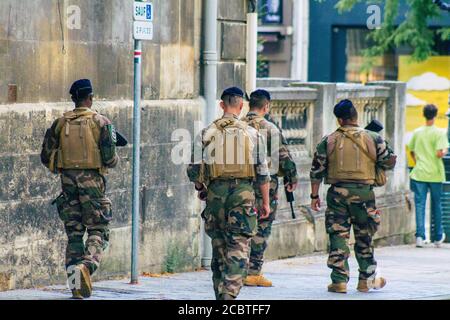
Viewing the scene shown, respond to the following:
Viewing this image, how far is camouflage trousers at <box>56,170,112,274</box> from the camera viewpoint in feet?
40.2

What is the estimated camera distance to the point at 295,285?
14.3 m

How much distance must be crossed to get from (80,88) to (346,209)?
9.64 ft

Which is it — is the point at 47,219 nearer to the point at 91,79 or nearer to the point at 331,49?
the point at 91,79

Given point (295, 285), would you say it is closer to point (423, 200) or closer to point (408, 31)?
point (423, 200)

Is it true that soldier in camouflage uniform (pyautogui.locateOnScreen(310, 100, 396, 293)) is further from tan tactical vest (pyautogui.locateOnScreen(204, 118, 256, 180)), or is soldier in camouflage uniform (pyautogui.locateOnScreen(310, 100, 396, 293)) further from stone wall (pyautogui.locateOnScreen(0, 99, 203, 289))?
stone wall (pyautogui.locateOnScreen(0, 99, 203, 289))

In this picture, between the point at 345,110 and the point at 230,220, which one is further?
the point at 345,110

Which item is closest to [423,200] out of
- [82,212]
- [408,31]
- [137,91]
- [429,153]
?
[429,153]

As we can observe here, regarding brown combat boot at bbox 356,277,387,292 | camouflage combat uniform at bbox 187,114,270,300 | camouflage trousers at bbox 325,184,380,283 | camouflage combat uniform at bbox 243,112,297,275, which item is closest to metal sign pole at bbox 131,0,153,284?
camouflage combat uniform at bbox 243,112,297,275

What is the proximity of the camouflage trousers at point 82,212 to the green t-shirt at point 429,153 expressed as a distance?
7.91 m

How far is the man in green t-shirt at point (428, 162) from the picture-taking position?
19.3 metres

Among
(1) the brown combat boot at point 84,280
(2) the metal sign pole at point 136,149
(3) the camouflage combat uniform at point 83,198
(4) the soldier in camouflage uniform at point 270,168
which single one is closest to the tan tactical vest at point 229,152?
(3) the camouflage combat uniform at point 83,198

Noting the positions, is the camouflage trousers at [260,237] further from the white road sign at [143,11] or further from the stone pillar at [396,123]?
the stone pillar at [396,123]

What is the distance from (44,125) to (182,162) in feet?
8.18

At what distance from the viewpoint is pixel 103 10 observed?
1390cm
